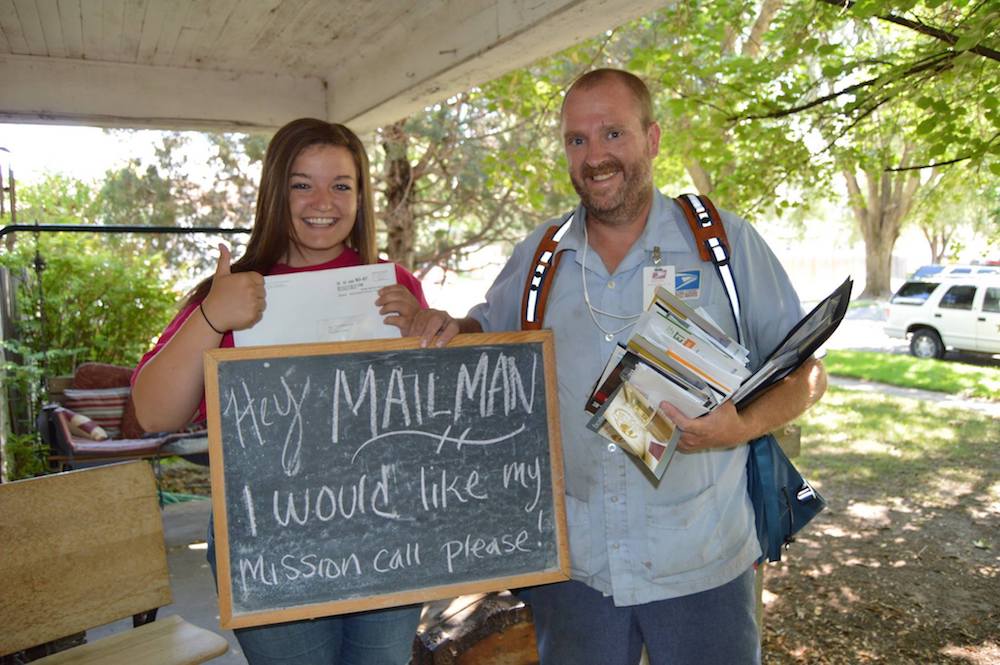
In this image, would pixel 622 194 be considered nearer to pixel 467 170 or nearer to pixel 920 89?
pixel 920 89

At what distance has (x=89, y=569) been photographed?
2.83 meters

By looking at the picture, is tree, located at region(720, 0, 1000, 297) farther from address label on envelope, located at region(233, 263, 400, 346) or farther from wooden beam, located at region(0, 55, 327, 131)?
wooden beam, located at region(0, 55, 327, 131)

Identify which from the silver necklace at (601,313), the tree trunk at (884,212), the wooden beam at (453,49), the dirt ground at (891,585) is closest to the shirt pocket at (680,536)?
the silver necklace at (601,313)

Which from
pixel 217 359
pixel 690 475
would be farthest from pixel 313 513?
pixel 690 475

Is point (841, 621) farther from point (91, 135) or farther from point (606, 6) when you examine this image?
point (91, 135)

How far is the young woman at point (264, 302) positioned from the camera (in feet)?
6.39

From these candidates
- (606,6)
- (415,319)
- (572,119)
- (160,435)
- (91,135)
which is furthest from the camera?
(91,135)

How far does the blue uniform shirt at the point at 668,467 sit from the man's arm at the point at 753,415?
0.14m

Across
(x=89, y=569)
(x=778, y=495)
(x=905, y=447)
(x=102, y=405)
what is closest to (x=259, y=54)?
(x=89, y=569)

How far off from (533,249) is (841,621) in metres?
4.11

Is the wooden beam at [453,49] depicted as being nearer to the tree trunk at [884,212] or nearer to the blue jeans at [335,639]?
the blue jeans at [335,639]

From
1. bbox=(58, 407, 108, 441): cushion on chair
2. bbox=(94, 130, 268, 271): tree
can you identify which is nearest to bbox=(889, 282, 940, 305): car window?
bbox=(94, 130, 268, 271): tree

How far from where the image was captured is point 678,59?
6.20 metres

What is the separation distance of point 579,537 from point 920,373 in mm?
14645
